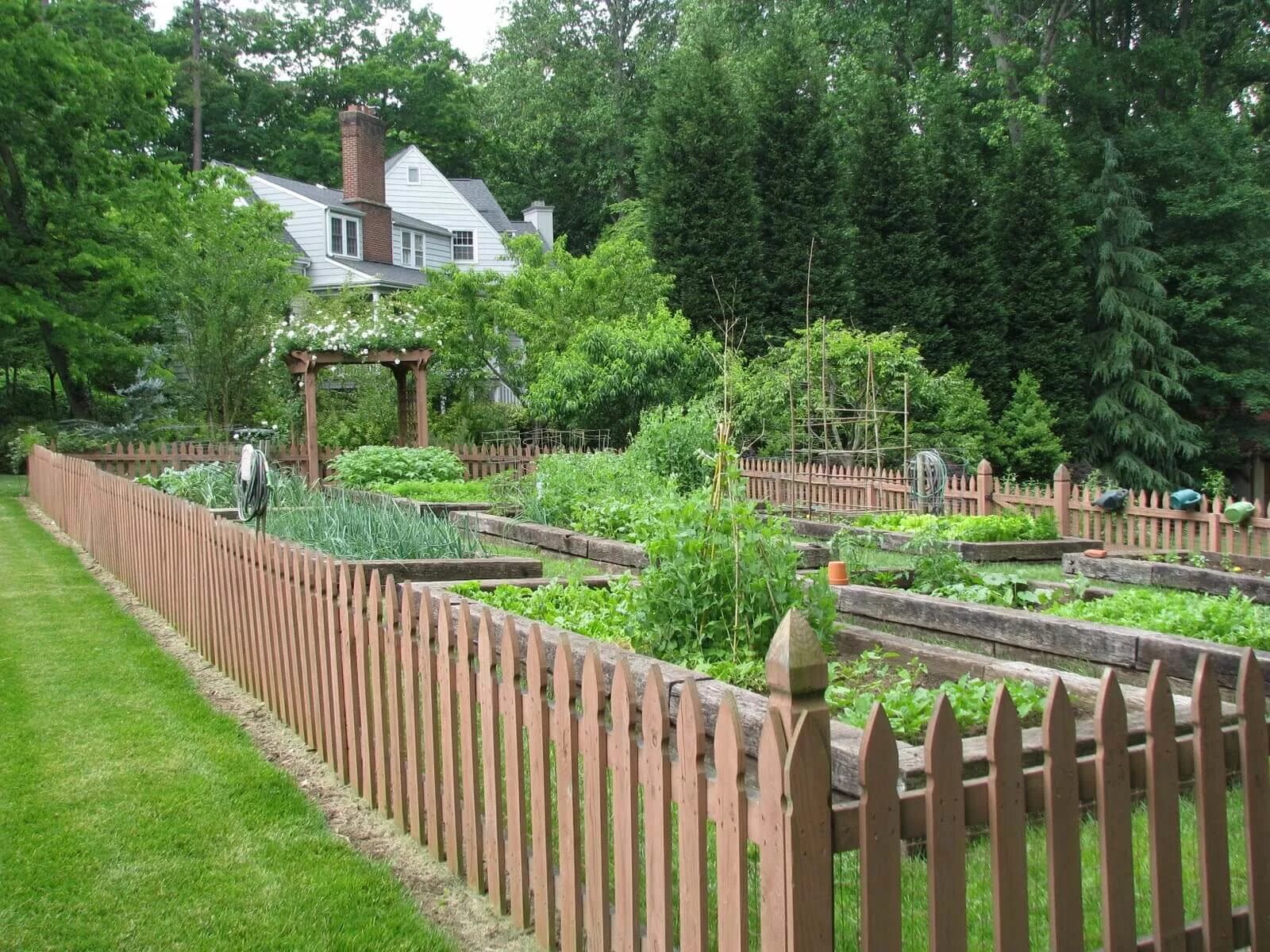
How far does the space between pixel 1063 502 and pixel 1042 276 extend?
700 inches

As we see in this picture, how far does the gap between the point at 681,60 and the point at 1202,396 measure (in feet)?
58.0

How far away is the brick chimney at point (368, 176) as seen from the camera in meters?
35.8

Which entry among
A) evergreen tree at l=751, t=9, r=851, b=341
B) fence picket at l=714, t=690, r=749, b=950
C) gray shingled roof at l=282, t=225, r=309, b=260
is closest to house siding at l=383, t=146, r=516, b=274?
gray shingled roof at l=282, t=225, r=309, b=260

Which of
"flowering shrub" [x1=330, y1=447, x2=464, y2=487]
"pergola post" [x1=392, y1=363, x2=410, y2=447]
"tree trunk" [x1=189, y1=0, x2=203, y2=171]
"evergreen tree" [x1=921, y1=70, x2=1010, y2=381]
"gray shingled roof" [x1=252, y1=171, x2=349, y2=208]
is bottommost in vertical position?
"flowering shrub" [x1=330, y1=447, x2=464, y2=487]

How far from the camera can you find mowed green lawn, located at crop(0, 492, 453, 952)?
12.2ft

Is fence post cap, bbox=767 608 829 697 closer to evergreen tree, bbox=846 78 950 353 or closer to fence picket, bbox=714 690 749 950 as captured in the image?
fence picket, bbox=714 690 749 950

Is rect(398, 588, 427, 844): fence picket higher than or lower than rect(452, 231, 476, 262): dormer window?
lower

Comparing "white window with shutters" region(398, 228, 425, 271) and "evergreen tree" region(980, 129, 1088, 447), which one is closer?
"evergreen tree" region(980, 129, 1088, 447)

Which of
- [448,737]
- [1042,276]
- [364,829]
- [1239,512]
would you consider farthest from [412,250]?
[448,737]

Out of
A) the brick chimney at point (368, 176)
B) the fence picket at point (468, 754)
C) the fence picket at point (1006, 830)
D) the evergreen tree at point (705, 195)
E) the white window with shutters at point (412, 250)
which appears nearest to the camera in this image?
the fence picket at point (1006, 830)

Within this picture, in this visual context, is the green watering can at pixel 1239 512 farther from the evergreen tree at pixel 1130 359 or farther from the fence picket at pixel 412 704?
the evergreen tree at pixel 1130 359

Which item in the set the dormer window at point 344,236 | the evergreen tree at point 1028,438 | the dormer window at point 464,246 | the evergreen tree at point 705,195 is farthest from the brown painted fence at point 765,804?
the dormer window at point 464,246

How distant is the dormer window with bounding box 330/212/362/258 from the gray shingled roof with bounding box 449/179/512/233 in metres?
6.75

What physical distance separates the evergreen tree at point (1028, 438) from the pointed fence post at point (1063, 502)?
43.9ft
